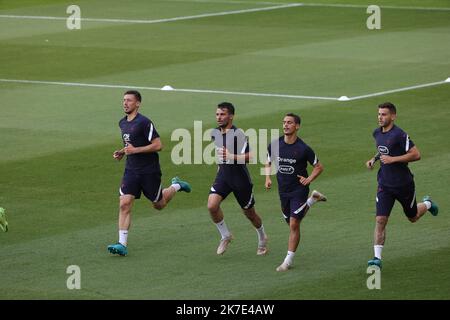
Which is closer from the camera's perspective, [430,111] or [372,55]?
[430,111]

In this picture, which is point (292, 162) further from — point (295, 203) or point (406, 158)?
point (406, 158)

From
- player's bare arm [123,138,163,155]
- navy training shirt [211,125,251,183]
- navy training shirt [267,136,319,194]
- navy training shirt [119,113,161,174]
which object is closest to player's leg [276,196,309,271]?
navy training shirt [267,136,319,194]

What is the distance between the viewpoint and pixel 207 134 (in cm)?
2561

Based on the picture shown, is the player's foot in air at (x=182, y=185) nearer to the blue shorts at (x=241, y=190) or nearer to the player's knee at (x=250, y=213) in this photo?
the blue shorts at (x=241, y=190)

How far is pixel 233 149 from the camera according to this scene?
1722 cm

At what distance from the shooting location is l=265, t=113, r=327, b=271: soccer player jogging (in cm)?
1656

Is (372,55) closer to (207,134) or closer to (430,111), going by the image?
(430,111)

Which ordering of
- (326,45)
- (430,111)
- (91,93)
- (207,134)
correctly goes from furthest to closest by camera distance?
(326,45)
(91,93)
(430,111)
(207,134)

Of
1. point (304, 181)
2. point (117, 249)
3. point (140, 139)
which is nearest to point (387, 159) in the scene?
point (304, 181)

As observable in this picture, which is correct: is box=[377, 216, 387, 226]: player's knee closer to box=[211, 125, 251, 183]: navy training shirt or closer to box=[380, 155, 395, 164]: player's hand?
box=[380, 155, 395, 164]: player's hand

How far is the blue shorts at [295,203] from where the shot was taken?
16.6 m
